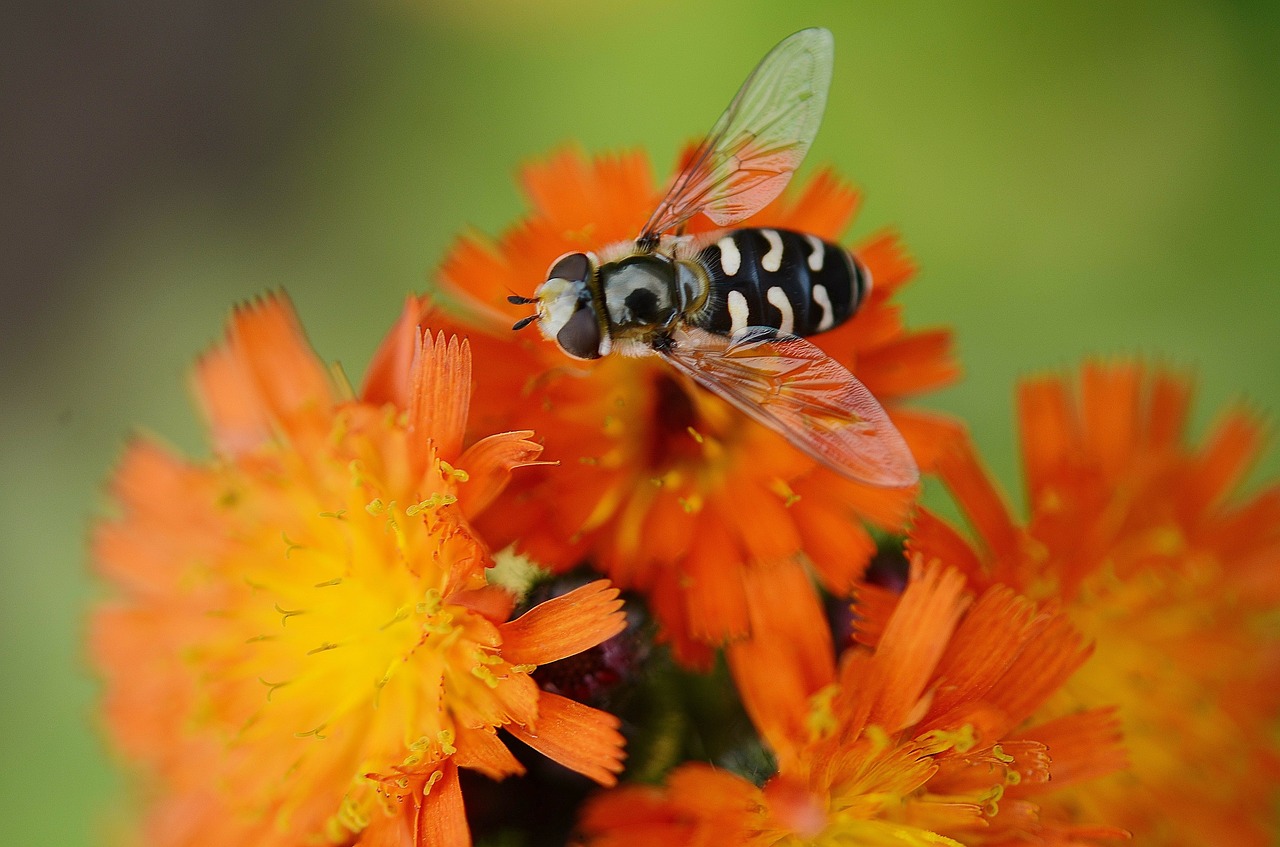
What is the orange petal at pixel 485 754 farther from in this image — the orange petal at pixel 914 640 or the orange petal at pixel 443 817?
the orange petal at pixel 914 640

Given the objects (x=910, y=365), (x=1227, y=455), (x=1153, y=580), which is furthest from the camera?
(x=1227, y=455)

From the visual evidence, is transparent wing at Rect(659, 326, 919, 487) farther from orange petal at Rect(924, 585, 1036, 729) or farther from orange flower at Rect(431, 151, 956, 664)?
orange petal at Rect(924, 585, 1036, 729)

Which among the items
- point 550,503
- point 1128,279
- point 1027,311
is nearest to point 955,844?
point 550,503

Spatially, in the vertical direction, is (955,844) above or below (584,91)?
below

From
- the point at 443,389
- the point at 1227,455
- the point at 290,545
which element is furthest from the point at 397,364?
the point at 1227,455

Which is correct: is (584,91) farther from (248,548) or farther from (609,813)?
(609,813)

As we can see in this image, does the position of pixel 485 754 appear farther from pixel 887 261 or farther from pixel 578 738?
pixel 887 261
